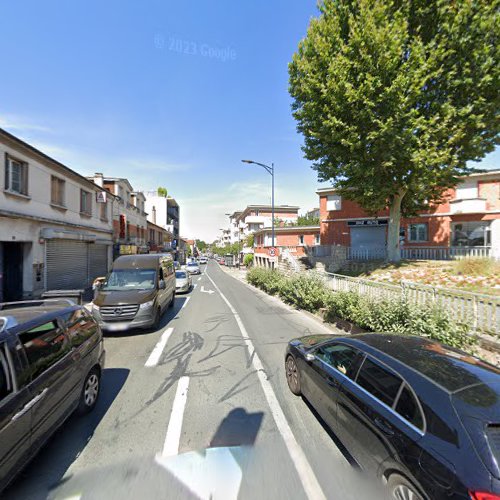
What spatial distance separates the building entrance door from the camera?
33.9 ft

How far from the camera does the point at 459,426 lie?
5.73 ft

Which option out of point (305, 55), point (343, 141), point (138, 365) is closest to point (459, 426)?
point (138, 365)

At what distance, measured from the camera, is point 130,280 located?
7883mm

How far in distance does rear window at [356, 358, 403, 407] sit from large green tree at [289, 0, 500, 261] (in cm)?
969

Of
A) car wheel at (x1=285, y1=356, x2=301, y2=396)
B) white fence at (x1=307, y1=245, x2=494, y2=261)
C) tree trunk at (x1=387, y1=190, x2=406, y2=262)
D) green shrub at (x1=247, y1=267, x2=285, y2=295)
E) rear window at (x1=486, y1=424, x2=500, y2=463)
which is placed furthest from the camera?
white fence at (x1=307, y1=245, x2=494, y2=261)

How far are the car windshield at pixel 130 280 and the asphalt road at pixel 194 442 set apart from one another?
2619 millimetres

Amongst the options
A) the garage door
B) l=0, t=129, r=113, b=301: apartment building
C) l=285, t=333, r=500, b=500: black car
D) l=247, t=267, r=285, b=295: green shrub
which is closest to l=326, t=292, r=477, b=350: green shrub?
l=285, t=333, r=500, b=500: black car

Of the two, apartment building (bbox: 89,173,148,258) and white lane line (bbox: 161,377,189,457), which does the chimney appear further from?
white lane line (bbox: 161,377,189,457)

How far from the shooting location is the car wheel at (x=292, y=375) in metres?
3.92

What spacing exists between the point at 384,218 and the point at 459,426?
20.1 metres

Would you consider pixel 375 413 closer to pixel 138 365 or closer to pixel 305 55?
pixel 138 365

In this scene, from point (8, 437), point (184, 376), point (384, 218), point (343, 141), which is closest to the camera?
point (8, 437)

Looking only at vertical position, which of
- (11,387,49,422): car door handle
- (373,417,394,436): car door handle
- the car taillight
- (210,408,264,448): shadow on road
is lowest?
(210,408,264,448): shadow on road

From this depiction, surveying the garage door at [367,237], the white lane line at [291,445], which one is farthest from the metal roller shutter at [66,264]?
the garage door at [367,237]
